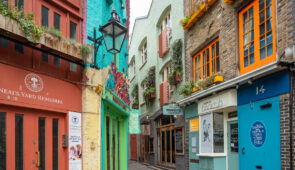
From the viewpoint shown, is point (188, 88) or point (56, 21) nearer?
point (56, 21)

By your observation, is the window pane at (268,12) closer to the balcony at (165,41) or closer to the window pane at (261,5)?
the window pane at (261,5)

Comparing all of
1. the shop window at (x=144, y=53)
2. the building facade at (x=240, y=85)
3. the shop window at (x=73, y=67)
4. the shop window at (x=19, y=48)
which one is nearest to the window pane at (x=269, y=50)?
the building facade at (x=240, y=85)

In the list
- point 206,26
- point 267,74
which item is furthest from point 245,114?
point 206,26

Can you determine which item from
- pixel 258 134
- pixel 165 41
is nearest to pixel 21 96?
pixel 258 134

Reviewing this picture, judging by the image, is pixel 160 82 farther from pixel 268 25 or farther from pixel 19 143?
pixel 19 143

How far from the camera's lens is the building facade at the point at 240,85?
7.21 metres

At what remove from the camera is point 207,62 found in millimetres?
11828

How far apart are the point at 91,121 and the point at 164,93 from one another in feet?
31.6

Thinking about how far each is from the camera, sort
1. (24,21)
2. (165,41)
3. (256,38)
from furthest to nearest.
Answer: (165,41), (256,38), (24,21)

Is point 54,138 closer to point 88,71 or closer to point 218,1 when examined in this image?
point 88,71

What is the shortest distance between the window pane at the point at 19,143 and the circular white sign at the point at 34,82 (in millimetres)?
636

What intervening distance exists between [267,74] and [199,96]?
13.1ft

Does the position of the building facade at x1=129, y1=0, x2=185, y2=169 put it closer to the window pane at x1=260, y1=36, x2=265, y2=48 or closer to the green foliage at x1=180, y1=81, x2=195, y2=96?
the green foliage at x1=180, y1=81, x2=195, y2=96

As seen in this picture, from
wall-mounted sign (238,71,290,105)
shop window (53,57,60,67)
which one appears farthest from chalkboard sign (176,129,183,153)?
shop window (53,57,60,67)
